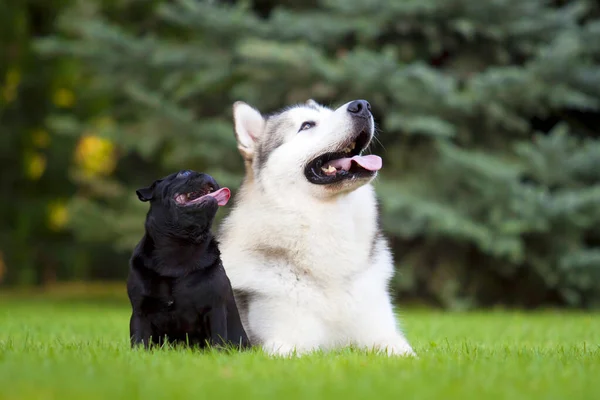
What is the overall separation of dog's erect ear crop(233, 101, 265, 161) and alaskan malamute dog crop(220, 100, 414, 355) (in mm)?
189

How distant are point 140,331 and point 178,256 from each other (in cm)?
48

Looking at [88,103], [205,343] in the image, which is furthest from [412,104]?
[88,103]

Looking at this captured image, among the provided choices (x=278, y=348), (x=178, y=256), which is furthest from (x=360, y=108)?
(x=278, y=348)

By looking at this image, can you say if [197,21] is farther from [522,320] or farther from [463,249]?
[522,320]

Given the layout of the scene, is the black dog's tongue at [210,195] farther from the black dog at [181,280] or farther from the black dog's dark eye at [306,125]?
the black dog's dark eye at [306,125]

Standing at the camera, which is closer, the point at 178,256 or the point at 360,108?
the point at 178,256

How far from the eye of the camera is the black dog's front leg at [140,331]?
4191 mm

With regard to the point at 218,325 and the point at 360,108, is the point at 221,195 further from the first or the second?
the point at 360,108

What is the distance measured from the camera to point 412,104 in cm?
973

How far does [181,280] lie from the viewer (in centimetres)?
418

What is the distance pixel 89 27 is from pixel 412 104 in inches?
184

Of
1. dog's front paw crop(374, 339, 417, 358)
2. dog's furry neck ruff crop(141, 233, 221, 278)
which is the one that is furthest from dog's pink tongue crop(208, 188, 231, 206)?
dog's front paw crop(374, 339, 417, 358)

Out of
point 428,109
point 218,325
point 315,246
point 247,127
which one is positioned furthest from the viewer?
point 428,109

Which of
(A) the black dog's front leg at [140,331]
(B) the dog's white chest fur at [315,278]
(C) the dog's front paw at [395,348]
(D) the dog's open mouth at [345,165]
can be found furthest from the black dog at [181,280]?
(C) the dog's front paw at [395,348]
